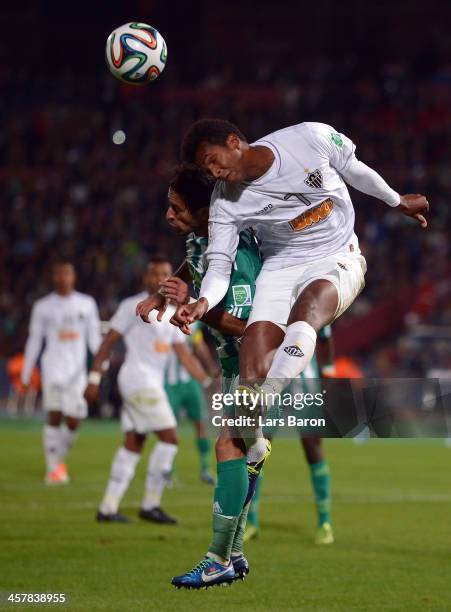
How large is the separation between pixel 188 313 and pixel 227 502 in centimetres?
107

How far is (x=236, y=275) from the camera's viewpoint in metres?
7.06

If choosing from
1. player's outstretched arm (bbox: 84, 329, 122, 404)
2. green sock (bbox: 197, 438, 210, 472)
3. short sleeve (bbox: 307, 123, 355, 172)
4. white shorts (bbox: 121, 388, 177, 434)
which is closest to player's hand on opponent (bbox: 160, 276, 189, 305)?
short sleeve (bbox: 307, 123, 355, 172)

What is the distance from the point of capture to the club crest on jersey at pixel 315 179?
6.80 meters

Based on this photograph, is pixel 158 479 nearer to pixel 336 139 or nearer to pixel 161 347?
pixel 161 347

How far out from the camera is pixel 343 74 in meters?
33.3

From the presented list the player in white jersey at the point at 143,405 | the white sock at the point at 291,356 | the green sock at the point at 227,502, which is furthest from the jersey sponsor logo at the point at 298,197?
the player in white jersey at the point at 143,405

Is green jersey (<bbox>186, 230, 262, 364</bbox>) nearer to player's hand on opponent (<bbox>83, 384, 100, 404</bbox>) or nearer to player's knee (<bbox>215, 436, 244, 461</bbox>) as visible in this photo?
player's knee (<bbox>215, 436, 244, 461</bbox>)

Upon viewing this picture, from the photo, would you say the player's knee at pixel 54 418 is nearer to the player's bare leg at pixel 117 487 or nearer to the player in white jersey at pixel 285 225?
the player's bare leg at pixel 117 487

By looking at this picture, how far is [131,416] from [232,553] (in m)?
4.59

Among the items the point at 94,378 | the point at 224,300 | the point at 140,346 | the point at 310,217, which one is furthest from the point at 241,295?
the point at 140,346

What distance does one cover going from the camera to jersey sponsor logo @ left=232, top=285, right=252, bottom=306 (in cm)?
705

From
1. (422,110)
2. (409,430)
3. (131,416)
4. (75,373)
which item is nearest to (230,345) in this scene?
(409,430)

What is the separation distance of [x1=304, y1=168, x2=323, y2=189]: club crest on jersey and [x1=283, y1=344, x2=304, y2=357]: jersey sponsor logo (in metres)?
1.03

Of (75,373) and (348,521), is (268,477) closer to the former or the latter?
(75,373)
